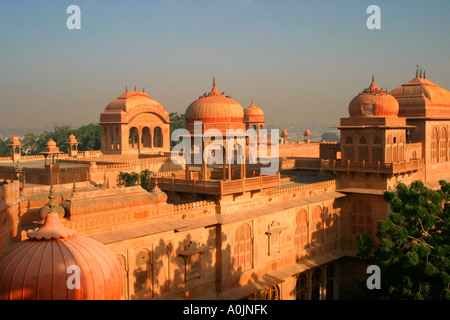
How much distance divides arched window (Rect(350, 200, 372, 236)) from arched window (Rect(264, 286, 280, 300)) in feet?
17.7

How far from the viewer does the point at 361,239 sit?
18391 mm

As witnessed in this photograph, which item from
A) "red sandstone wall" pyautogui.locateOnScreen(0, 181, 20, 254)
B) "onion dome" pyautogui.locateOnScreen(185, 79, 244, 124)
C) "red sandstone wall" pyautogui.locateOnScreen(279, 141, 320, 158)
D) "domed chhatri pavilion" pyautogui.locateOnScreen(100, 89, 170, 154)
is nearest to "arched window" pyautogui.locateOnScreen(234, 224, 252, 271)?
"onion dome" pyautogui.locateOnScreen(185, 79, 244, 124)

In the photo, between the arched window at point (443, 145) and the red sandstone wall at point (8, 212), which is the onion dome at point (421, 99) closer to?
the arched window at point (443, 145)

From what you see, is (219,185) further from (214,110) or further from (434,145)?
(434,145)

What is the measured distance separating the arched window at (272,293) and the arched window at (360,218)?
5.39 meters

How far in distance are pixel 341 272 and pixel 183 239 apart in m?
10.3

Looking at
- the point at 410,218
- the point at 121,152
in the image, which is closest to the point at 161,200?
the point at 410,218

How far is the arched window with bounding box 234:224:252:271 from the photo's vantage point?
1933 centimetres

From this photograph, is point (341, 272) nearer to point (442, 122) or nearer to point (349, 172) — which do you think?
point (349, 172)

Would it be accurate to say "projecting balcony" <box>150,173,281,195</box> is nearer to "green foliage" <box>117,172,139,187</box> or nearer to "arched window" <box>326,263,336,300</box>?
"arched window" <box>326,263,336,300</box>

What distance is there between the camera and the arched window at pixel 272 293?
20.8m

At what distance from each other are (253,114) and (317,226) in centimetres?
2496
